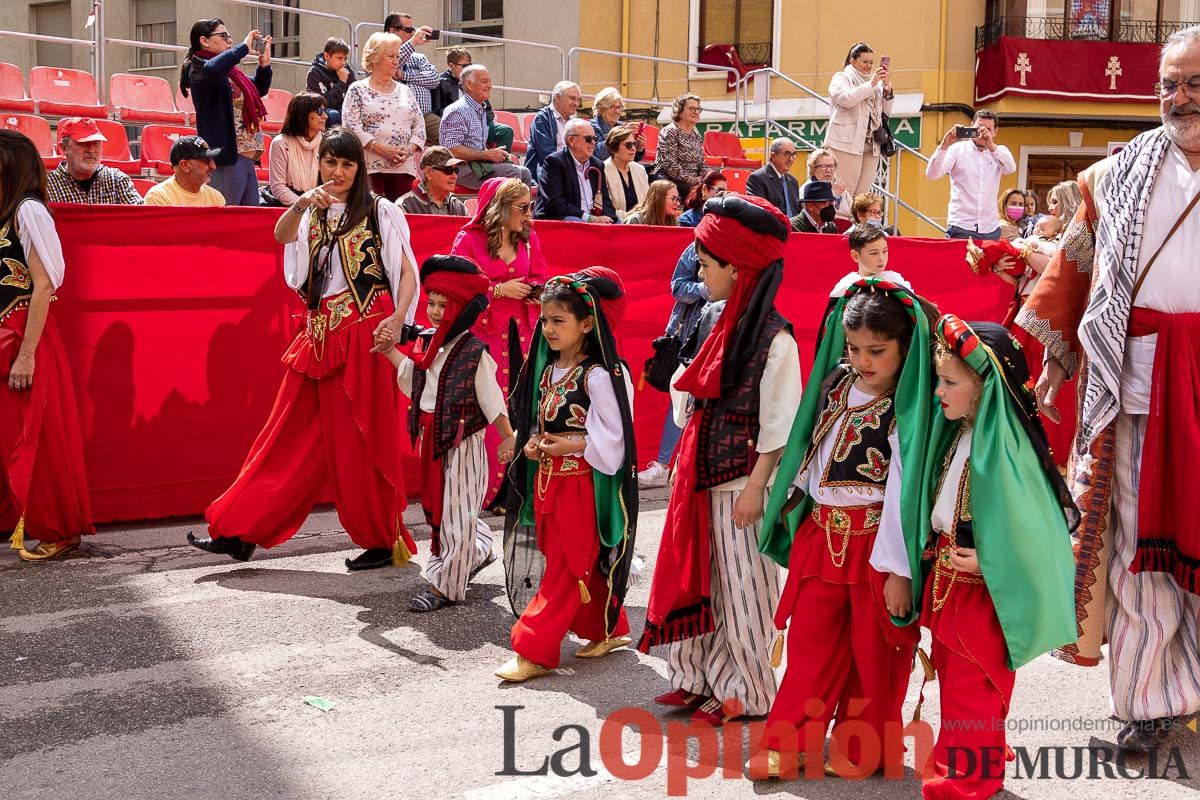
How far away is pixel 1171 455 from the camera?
4348 mm

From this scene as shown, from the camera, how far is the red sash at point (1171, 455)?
4.27 m

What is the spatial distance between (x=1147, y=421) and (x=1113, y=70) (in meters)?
21.0

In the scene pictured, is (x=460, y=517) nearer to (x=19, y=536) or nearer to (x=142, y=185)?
(x=19, y=536)

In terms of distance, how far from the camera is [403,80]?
12.1 m

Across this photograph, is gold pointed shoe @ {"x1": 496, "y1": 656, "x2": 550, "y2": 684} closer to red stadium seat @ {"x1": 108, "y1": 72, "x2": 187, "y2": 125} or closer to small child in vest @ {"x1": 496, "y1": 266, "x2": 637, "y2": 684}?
small child in vest @ {"x1": 496, "y1": 266, "x2": 637, "y2": 684}

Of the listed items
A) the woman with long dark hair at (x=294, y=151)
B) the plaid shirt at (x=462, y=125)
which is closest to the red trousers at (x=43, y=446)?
the woman with long dark hair at (x=294, y=151)

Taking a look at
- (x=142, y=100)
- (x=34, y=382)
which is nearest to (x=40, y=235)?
(x=34, y=382)

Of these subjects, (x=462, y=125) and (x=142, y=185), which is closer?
(x=462, y=125)

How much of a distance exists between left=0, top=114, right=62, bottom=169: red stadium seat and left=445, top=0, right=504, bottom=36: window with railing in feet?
41.4

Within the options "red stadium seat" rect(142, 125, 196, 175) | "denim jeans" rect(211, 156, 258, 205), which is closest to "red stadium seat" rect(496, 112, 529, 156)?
"red stadium seat" rect(142, 125, 196, 175)

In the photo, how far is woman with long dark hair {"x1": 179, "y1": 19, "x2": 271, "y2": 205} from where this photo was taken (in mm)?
9773

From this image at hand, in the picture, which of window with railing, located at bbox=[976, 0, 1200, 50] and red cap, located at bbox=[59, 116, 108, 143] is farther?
window with railing, located at bbox=[976, 0, 1200, 50]

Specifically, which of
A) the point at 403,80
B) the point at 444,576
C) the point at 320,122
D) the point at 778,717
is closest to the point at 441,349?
the point at 444,576

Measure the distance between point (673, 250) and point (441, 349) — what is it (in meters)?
3.61
